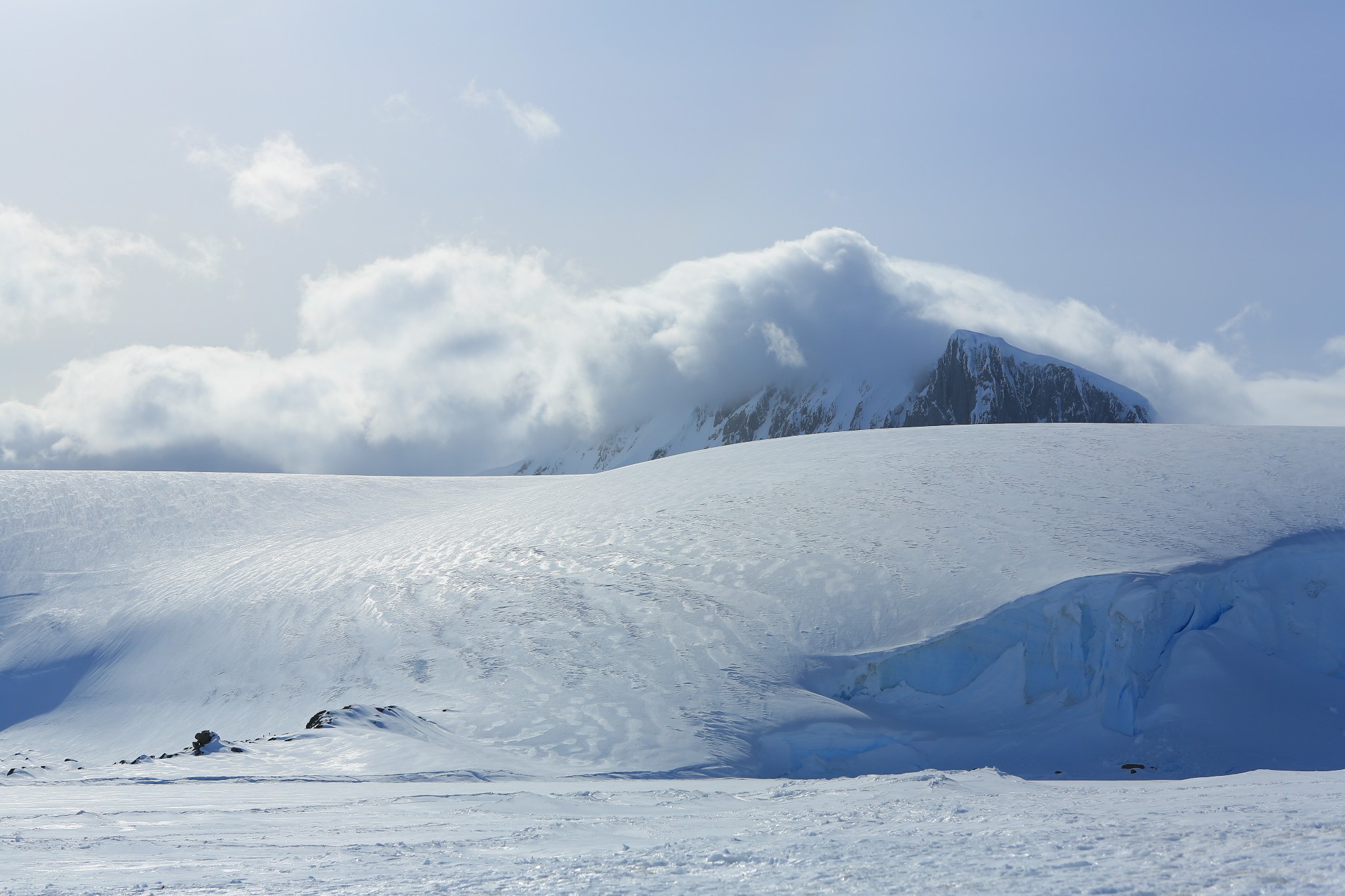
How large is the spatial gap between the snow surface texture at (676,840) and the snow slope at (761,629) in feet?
9.26

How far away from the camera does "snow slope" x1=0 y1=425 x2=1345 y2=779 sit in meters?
13.8

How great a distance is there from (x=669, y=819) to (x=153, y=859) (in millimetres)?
4239

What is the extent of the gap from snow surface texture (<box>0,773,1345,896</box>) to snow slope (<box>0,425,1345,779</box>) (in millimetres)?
2823

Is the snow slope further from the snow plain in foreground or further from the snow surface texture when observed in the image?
the snow surface texture

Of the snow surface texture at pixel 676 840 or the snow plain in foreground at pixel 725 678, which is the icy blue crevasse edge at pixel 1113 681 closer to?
the snow plain in foreground at pixel 725 678

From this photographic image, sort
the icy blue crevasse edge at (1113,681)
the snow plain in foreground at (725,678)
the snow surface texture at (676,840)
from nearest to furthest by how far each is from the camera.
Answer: the snow surface texture at (676,840) < the snow plain in foreground at (725,678) < the icy blue crevasse edge at (1113,681)

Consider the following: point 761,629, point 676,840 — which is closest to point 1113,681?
point 761,629

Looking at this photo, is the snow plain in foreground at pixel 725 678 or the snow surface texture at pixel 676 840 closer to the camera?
the snow surface texture at pixel 676 840

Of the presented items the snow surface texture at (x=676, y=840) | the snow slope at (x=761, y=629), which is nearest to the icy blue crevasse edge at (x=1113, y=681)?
the snow slope at (x=761, y=629)

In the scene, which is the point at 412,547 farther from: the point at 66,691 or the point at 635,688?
the point at 635,688

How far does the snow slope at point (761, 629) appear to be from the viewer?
45.2 feet

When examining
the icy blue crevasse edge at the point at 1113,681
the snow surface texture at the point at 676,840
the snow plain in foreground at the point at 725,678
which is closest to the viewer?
the snow surface texture at the point at 676,840

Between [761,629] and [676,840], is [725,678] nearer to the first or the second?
[761,629]

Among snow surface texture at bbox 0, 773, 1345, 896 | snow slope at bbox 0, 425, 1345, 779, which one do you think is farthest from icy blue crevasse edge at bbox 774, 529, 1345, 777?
snow surface texture at bbox 0, 773, 1345, 896
